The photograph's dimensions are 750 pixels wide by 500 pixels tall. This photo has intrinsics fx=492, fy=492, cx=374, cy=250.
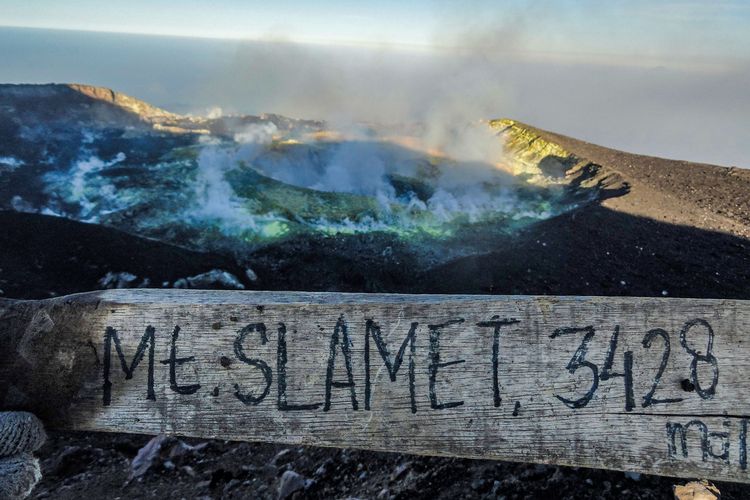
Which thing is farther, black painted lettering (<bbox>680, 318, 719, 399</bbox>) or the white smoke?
the white smoke

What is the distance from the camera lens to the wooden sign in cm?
136

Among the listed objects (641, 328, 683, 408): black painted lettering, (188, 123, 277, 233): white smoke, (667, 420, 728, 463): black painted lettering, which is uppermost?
(188, 123, 277, 233): white smoke

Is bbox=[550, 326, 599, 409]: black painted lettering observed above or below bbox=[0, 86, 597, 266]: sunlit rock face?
below

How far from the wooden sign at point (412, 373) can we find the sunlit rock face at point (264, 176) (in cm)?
576

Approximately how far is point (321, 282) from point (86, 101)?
10.3m

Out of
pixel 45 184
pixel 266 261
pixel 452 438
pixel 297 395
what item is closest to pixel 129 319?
pixel 297 395

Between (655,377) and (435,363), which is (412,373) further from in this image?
(655,377)

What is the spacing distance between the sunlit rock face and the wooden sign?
576 cm

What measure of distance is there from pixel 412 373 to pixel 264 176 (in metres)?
8.41

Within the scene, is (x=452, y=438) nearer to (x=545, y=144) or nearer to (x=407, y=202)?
(x=407, y=202)

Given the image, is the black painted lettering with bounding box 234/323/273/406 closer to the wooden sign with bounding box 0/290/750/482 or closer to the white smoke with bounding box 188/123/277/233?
the wooden sign with bounding box 0/290/750/482

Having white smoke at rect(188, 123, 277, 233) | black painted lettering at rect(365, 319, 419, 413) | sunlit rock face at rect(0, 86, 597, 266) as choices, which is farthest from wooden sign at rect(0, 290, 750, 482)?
white smoke at rect(188, 123, 277, 233)

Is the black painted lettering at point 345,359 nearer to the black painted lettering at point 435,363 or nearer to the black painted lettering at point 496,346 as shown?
the black painted lettering at point 435,363

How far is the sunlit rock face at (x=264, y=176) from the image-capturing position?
7.79 meters
